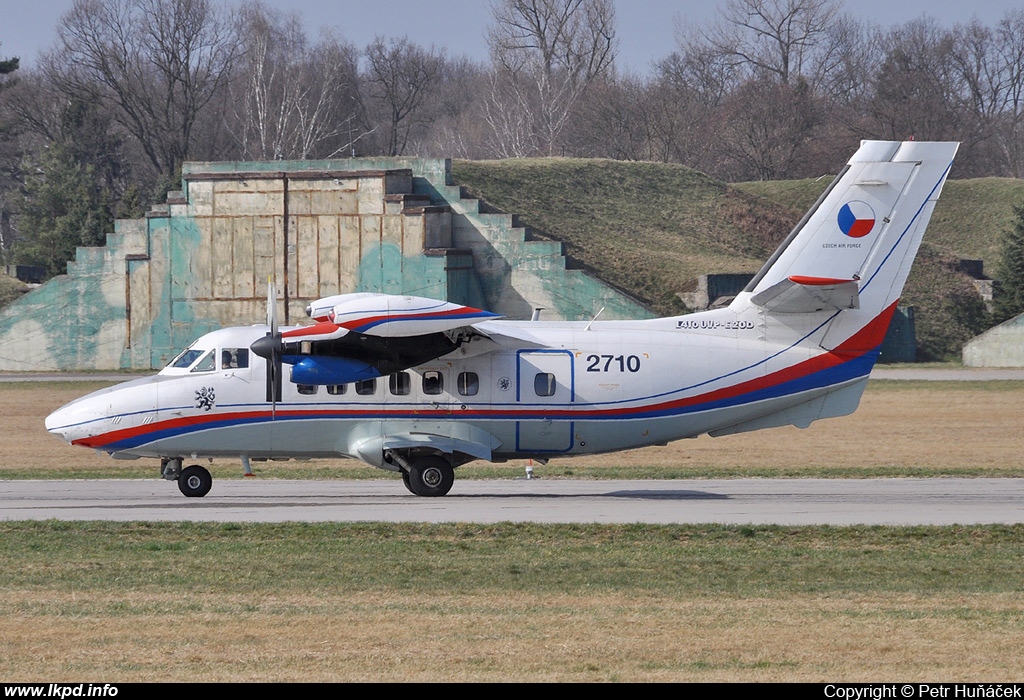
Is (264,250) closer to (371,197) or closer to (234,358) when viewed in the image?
(371,197)

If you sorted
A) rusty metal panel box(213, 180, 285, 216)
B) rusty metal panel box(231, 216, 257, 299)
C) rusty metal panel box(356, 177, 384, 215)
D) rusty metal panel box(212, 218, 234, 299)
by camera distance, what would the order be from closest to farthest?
rusty metal panel box(356, 177, 384, 215) → rusty metal panel box(213, 180, 285, 216) → rusty metal panel box(231, 216, 257, 299) → rusty metal panel box(212, 218, 234, 299)

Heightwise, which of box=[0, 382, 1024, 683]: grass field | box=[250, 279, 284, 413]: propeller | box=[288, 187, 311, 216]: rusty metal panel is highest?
box=[288, 187, 311, 216]: rusty metal panel

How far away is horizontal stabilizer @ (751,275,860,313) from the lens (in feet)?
72.6

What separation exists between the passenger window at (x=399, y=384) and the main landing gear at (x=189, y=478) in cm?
380

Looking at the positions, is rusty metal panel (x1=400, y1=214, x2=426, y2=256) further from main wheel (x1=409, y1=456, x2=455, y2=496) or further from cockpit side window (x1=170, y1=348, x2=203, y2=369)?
→ main wheel (x1=409, y1=456, x2=455, y2=496)

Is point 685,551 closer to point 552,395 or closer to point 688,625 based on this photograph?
point 688,625

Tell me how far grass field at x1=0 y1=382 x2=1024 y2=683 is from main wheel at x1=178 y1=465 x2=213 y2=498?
427 cm

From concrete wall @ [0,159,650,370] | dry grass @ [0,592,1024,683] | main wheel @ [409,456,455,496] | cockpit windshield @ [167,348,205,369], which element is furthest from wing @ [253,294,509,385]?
concrete wall @ [0,159,650,370]

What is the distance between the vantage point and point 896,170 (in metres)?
23.2

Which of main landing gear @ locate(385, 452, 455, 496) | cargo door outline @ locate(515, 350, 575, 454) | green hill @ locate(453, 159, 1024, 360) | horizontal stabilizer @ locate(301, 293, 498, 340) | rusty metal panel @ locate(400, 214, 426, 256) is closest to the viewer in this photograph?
horizontal stabilizer @ locate(301, 293, 498, 340)

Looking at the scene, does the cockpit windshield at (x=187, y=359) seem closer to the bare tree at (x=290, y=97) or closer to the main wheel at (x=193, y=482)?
the main wheel at (x=193, y=482)

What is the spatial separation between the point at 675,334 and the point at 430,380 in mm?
4688

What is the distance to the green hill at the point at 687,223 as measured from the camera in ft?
222

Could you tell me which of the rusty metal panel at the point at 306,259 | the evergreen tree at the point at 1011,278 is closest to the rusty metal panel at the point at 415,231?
the rusty metal panel at the point at 306,259
